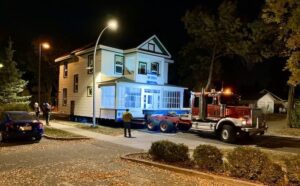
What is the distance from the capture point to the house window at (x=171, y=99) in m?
32.2

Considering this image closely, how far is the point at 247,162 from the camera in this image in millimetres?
8938

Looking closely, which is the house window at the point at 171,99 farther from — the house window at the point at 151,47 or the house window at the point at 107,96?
the house window at the point at 107,96

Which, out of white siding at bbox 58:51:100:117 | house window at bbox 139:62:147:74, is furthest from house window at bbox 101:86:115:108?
house window at bbox 139:62:147:74

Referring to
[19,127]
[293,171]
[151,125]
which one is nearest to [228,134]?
[151,125]

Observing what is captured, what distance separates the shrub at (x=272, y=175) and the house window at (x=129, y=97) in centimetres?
1964

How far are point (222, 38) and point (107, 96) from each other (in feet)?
55.5

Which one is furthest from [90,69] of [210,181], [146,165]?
[210,181]

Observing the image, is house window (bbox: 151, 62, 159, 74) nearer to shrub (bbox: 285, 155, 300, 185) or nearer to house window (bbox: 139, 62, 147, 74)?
house window (bbox: 139, 62, 147, 74)

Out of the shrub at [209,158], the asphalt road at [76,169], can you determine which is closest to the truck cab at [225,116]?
the asphalt road at [76,169]

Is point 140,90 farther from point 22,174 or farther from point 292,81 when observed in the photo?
point 22,174

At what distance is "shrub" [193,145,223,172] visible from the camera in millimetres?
9766

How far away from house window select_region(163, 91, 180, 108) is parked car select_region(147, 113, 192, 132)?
314 inches

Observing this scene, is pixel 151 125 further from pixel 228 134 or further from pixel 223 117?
pixel 228 134

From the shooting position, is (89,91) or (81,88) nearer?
(89,91)
